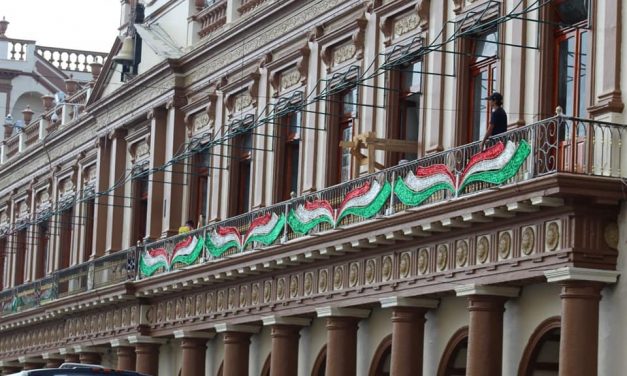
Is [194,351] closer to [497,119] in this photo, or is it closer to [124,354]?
[124,354]

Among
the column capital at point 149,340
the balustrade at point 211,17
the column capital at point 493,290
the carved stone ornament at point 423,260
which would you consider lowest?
the column capital at point 149,340

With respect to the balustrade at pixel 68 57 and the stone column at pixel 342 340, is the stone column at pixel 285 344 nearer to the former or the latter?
the stone column at pixel 342 340

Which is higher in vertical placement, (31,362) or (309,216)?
(309,216)

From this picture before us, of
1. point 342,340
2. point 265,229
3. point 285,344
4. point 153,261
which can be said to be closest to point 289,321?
point 285,344

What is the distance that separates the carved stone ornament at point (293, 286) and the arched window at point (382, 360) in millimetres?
2747

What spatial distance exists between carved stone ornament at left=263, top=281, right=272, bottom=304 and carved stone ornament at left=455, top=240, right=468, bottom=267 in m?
8.95

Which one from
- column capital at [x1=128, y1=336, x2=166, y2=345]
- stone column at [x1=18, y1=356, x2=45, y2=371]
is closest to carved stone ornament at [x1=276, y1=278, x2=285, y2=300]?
column capital at [x1=128, y1=336, x2=166, y2=345]

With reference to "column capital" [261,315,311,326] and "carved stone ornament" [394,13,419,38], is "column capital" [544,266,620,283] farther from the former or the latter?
"column capital" [261,315,311,326]

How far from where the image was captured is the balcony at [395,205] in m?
26.3

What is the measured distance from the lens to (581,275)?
85.7ft

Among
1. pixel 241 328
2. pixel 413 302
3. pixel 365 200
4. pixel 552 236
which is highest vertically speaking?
pixel 365 200

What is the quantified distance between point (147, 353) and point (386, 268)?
15076mm

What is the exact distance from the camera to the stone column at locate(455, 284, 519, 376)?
28.4 m

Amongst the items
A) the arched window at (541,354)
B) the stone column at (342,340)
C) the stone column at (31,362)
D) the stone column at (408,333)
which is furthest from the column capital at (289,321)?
the stone column at (31,362)
